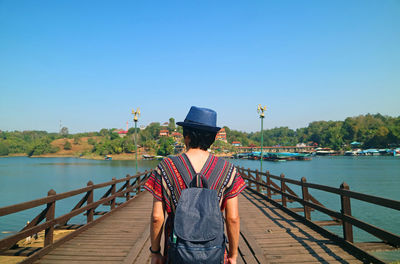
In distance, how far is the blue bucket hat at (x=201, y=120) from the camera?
200 cm

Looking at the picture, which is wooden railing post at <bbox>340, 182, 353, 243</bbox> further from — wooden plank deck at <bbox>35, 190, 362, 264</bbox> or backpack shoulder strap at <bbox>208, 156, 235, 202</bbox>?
backpack shoulder strap at <bbox>208, 156, 235, 202</bbox>

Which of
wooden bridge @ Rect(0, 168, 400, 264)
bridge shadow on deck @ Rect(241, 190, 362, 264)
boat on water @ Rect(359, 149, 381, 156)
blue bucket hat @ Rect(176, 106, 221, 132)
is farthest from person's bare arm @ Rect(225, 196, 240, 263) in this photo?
boat on water @ Rect(359, 149, 381, 156)

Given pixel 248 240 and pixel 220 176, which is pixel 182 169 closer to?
pixel 220 176

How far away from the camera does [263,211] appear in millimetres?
8570

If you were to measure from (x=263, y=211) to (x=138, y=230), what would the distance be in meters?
4.25

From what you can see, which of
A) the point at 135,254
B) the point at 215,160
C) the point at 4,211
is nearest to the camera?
the point at 215,160

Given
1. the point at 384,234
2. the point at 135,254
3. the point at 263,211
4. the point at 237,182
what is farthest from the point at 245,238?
the point at 237,182

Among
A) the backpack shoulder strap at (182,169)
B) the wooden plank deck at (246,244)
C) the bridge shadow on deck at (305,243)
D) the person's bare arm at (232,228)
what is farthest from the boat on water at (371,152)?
the backpack shoulder strap at (182,169)

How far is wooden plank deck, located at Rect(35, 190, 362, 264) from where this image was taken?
444 centimetres

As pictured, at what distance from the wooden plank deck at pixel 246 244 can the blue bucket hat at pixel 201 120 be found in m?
3.30

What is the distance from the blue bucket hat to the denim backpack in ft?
1.70

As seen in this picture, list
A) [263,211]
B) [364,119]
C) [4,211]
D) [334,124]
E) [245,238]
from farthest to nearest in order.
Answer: [334,124] < [364,119] < [263,211] < [245,238] < [4,211]

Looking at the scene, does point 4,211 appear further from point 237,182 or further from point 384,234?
point 384,234

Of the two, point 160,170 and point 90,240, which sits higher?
point 160,170
